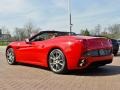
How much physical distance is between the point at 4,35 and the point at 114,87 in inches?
3263

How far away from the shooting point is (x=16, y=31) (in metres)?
81.4

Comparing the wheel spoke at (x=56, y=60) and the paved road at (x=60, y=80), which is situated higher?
the wheel spoke at (x=56, y=60)

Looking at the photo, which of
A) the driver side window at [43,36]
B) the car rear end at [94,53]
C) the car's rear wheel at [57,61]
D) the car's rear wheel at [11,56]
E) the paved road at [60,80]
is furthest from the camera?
the car's rear wheel at [11,56]

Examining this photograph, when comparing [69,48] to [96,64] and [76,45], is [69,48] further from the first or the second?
Answer: [96,64]

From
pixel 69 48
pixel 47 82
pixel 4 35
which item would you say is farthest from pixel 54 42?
pixel 4 35

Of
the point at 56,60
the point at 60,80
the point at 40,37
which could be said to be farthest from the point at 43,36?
the point at 60,80

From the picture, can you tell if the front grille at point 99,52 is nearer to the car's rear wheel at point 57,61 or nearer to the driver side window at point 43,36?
the car's rear wheel at point 57,61

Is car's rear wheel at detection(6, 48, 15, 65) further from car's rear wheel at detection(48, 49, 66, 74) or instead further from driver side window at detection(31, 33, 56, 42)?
car's rear wheel at detection(48, 49, 66, 74)

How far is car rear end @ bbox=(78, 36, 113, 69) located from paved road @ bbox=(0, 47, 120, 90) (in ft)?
1.10

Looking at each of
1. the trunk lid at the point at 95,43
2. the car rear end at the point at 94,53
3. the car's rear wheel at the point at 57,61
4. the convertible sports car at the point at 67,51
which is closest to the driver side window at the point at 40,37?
the convertible sports car at the point at 67,51

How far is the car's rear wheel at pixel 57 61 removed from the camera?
9041 millimetres

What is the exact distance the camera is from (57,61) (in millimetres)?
9234

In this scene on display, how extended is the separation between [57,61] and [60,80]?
1.35 m

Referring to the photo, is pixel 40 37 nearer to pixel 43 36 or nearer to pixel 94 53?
pixel 43 36
